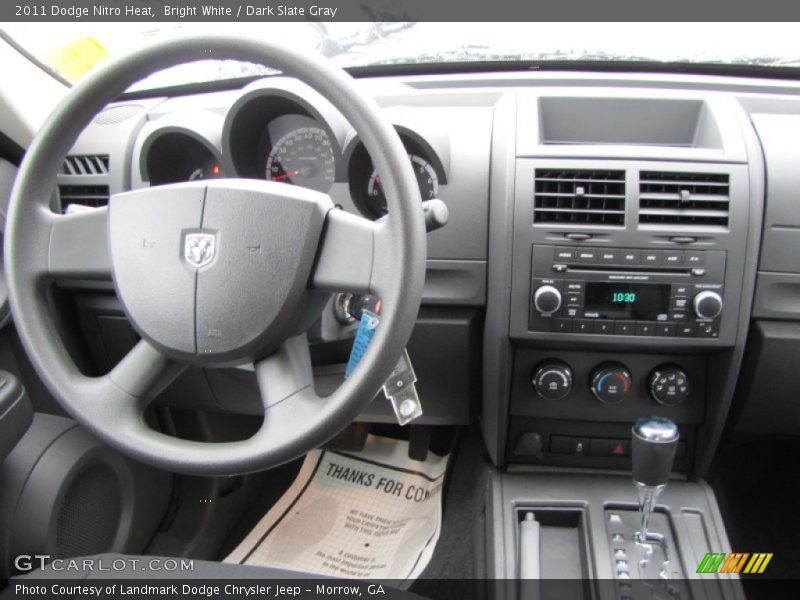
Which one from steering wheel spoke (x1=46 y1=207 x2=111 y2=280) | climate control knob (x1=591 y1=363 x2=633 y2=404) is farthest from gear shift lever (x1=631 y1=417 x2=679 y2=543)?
steering wheel spoke (x1=46 y1=207 x2=111 y2=280)

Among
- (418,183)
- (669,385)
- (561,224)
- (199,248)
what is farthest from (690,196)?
(199,248)

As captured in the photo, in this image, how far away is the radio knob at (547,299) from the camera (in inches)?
44.0

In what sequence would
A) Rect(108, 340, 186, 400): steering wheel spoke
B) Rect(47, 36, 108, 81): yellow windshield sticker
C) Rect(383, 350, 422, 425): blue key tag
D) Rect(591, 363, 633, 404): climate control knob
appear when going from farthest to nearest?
Rect(47, 36, 108, 81): yellow windshield sticker, Rect(591, 363, 633, 404): climate control knob, Rect(383, 350, 422, 425): blue key tag, Rect(108, 340, 186, 400): steering wheel spoke

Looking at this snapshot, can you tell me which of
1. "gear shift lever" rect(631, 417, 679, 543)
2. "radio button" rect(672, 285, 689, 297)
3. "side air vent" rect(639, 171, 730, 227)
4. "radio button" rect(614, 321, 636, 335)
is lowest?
"gear shift lever" rect(631, 417, 679, 543)

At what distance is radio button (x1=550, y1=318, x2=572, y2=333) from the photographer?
3.76ft

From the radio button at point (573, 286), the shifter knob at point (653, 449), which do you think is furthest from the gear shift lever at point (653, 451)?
the radio button at point (573, 286)

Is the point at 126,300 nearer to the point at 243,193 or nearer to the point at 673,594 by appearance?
the point at 243,193

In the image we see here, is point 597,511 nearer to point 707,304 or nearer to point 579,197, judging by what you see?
point 707,304

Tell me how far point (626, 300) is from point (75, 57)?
1.31m

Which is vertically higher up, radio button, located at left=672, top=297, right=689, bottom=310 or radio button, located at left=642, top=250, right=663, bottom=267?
radio button, located at left=642, top=250, right=663, bottom=267

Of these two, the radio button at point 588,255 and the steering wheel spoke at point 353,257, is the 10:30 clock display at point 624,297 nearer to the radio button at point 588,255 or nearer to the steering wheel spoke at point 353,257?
the radio button at point 588,255

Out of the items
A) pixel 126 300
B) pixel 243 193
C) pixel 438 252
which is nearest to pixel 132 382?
pixel 126 300

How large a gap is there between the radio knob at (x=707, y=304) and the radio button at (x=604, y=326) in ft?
0.45

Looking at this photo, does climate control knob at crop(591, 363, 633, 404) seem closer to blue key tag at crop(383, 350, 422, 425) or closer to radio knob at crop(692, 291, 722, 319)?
radio knob at crop(692, 291, 722, 319)
